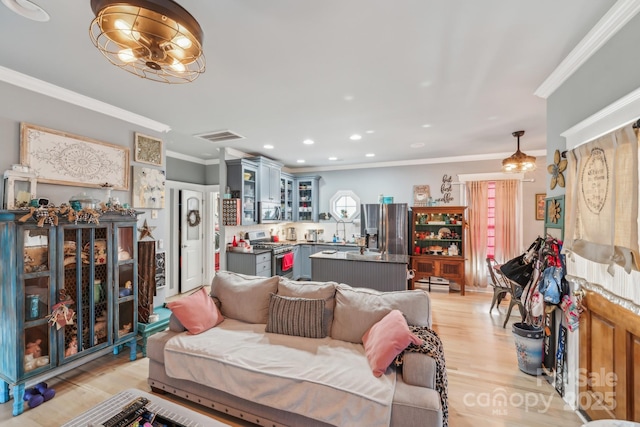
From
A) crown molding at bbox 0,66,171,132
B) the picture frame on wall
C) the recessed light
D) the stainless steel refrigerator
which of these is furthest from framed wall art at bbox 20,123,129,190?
the picture frame on wall

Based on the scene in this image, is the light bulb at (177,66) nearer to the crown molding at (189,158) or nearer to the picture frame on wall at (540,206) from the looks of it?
the crown molding at (189,158)

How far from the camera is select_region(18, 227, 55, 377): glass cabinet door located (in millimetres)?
2152

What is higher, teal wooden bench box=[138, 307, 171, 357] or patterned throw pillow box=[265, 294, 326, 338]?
patterned throw pillow box=[265, 294, 326, 338]

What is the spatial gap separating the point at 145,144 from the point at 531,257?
14.9 feet

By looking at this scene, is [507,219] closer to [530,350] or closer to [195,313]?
[530,350]

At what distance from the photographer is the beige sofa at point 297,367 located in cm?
161

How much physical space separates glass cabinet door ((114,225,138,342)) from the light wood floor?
1.19ft

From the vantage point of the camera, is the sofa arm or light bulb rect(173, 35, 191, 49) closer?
light bulb rect(173, 35, 191, 49)

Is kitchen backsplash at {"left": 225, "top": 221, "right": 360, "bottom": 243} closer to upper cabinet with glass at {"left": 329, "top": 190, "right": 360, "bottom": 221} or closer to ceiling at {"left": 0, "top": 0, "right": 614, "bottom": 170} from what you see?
upper cabinet with glass at {"left": 329, "top": 190, "right": 360, "bottom": 221}

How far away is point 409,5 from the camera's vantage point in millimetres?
1566

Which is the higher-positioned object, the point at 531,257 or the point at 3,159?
the point at 3,159

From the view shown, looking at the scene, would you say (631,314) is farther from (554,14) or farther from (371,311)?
(554,14)

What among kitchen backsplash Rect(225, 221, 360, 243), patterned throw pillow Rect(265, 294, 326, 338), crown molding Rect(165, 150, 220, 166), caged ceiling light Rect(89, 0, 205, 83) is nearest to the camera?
caged ceiling light Rect(89, 0, 205, 83)

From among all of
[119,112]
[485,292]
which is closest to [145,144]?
[119,112]
